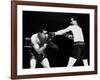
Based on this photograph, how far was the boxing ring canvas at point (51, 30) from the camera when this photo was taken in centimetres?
174

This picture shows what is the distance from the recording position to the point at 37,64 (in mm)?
1806

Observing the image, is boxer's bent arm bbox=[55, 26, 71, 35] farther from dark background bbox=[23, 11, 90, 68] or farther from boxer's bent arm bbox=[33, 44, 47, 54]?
boxer's bent arm bbox=[33, 44, 47, 54]

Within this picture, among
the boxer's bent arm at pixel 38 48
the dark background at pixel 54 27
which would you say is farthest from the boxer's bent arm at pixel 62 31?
the boxer's bent arm at pixel 38 48

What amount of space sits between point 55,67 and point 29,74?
0.77ft

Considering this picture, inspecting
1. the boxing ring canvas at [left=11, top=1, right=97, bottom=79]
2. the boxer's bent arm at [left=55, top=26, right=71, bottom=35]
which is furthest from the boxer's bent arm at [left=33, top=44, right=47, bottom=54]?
the boxer's bent arm at [left=55, top=26, right=71, bottom=35]

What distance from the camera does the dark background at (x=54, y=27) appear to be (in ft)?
5.81

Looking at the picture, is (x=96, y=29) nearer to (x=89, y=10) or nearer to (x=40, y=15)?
(x=89, y=10)

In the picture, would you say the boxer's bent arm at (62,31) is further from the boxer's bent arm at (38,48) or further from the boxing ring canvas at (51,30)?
the boxer's bent arm at (38,48)

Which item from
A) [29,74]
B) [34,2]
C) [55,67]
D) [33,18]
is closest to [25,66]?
[29,74]

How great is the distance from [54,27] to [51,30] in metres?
0.04

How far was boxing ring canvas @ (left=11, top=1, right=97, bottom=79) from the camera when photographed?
5.69 ft

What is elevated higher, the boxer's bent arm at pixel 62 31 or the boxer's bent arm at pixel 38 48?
the boxer's bent arm at pixel 62 31

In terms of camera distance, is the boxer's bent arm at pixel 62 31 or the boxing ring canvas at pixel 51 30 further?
the boxer's bent arm at pixel 62 31

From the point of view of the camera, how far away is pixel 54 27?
1.85m
